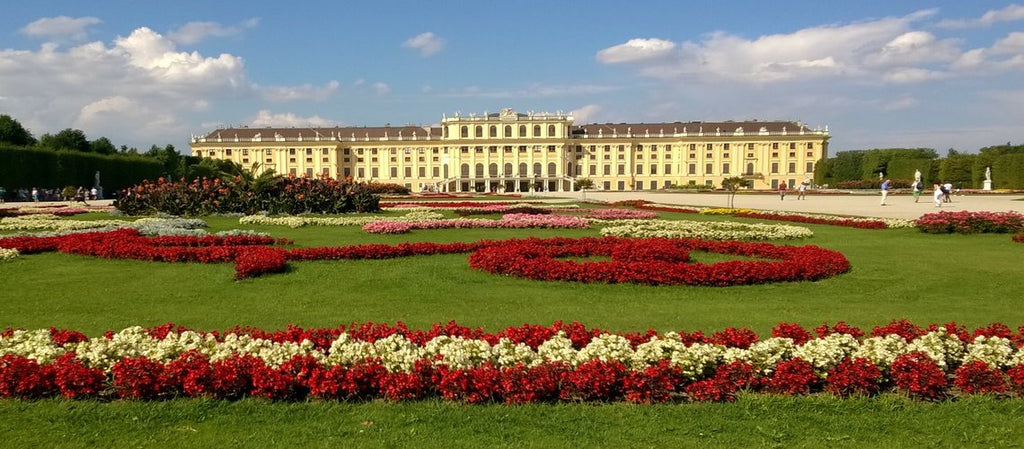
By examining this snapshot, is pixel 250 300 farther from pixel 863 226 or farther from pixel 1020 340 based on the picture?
pixel 863 226

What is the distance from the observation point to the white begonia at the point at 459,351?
3.44 meters

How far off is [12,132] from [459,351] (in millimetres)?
46196

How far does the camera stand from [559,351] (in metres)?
3.62

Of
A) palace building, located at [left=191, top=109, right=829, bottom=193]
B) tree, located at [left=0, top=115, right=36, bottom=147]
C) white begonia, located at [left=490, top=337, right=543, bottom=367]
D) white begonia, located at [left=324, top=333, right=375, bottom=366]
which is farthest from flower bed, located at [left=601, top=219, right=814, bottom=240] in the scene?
palace building, located at [left=191, top=109, right=829, bottom=193]

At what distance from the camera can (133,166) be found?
43750 millimetres

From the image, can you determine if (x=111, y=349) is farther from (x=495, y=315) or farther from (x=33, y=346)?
(x=495, y=315)

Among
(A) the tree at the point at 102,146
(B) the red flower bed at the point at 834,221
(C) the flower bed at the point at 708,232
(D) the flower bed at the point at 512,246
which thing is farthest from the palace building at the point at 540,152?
(D) the flower bed at the point at 512,246

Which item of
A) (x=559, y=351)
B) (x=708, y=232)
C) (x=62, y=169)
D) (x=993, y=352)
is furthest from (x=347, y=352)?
(x=62, y=169)

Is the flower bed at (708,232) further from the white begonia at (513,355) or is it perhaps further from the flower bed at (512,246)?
the white begonia at (513,355)

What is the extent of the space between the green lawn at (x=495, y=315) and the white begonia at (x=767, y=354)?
221mm

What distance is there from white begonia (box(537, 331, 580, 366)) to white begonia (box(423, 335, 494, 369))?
30 cm

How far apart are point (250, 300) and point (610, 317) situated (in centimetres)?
312

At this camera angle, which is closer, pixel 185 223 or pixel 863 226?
pixel 185 223

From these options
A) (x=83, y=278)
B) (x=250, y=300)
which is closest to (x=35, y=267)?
(x=83, y=278)
